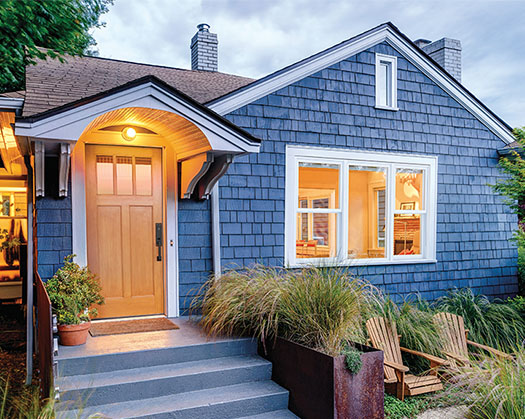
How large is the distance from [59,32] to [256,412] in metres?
4.60

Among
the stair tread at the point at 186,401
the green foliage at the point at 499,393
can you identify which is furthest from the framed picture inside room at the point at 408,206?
the stair tread at the point at 186,401

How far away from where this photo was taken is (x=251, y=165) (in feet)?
20.6

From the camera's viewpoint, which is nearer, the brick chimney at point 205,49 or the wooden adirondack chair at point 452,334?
the wooden adirondack chair at point 452,334

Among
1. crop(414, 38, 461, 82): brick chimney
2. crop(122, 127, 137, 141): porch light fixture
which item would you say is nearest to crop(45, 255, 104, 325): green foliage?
crop(122, 127, 137, 141): porch light fixture

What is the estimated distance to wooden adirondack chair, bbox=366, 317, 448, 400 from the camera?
4719mm

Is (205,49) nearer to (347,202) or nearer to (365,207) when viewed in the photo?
(347,202)

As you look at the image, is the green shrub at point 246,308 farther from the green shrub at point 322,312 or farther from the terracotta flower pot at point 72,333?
the terracotta flower pot at point 72,333

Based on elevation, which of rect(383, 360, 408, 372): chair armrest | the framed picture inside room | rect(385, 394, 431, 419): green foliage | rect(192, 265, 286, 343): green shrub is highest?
the framed picture inside room

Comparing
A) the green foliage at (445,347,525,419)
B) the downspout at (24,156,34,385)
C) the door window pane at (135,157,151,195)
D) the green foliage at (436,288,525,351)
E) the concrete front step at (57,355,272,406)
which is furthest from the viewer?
the green foliage at (436,288,525,351)

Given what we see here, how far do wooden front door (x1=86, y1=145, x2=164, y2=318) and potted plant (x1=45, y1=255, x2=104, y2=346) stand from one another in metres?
0.60

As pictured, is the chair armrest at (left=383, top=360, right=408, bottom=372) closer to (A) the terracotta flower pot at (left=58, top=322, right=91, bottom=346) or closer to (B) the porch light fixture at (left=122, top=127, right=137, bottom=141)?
(A) the terracotta flower pot at (left=58, top=322, right=91, bottom=346)

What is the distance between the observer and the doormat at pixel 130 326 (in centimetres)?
507

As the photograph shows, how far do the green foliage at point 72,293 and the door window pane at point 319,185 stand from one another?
4967 millimetres

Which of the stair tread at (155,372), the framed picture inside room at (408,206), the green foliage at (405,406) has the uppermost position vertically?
the framed picture inside room at (408,206)
